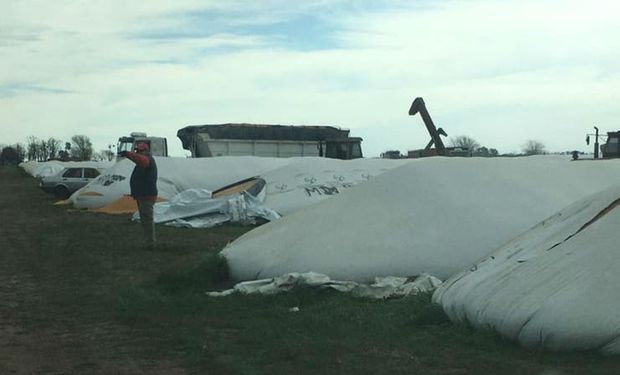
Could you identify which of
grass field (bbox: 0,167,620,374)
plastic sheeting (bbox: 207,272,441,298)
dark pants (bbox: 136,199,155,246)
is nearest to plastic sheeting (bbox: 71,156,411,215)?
dark pants (bbox: 136,199,155,246)

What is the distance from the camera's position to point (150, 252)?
1279cm

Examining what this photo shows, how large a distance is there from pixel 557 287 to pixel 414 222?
3.52m

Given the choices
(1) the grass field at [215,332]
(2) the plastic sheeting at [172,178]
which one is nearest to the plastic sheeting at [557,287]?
(1) the grass field at [215,332]

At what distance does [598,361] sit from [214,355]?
2677 mm

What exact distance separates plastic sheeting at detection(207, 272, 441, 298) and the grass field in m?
0.14

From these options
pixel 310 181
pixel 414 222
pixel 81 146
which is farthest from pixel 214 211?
pixel 81 146

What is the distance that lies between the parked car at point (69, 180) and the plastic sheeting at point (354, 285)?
23367 millimetres

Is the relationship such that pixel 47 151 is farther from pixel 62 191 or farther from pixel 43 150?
pixel 62 191

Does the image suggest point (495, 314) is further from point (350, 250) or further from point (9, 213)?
point (9, 213)

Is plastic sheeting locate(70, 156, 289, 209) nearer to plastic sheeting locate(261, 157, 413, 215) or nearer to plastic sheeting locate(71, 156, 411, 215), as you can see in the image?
plastic sheeting locate(71, 156, 411, 215)

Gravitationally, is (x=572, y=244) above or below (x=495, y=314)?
above

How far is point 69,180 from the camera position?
3072cm

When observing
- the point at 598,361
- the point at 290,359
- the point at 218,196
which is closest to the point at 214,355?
the point at 290,359

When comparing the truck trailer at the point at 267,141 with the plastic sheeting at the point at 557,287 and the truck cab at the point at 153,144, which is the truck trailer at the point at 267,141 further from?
the plastic sheeting at the point at 557,287
